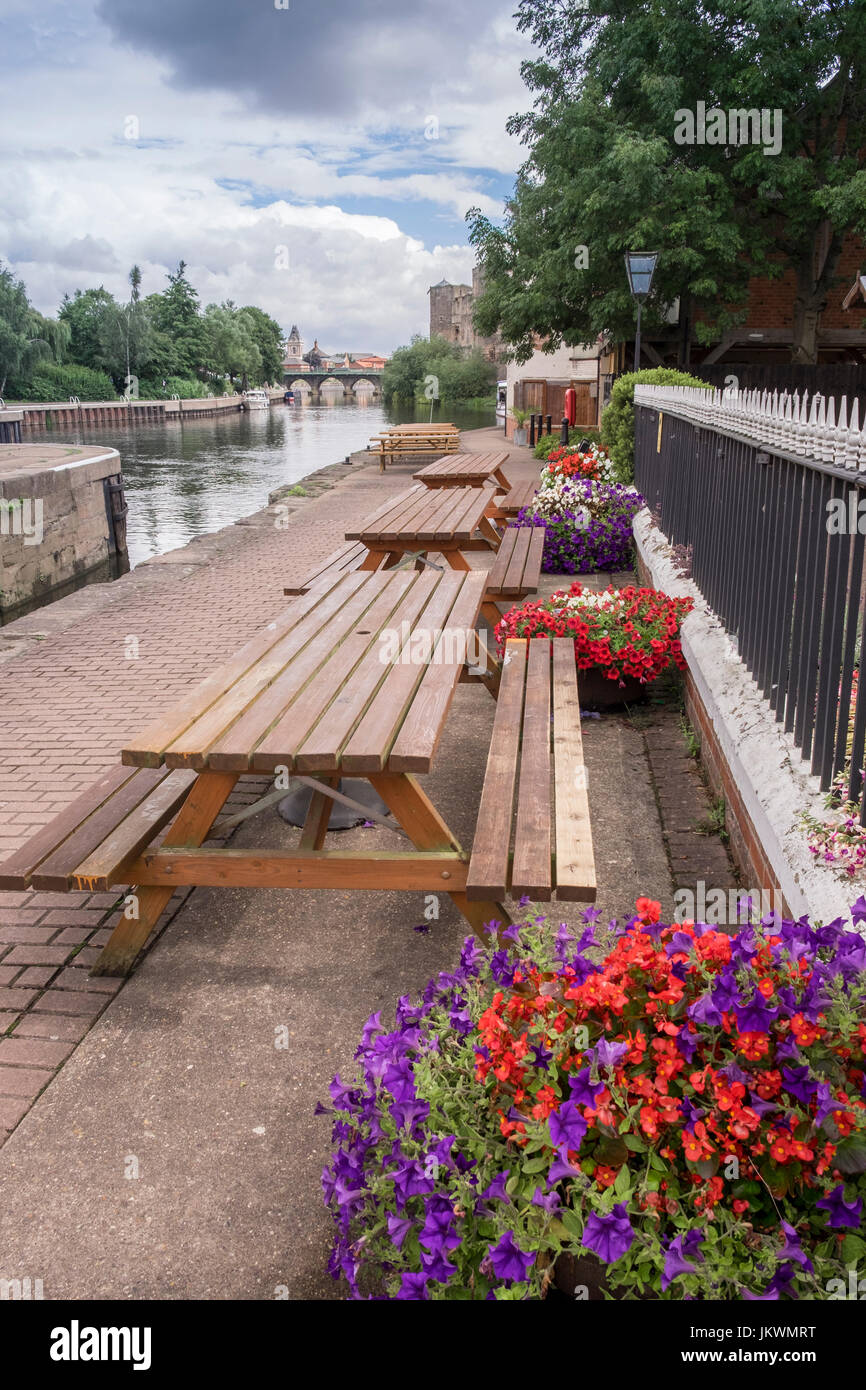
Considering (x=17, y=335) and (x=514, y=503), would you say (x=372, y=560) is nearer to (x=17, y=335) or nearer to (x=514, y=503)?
(x=514, y=503)

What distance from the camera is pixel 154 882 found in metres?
2.99

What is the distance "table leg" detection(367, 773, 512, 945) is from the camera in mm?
2896

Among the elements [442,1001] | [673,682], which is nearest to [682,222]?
[673,682]

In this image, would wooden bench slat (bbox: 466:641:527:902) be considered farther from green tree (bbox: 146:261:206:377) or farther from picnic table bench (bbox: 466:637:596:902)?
green tree (bbox: 146:261:206:377)

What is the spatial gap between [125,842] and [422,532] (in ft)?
11.1

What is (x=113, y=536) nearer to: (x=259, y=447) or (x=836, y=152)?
(x=836, y=152)

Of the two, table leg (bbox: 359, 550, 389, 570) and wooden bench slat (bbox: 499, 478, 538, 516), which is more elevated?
wooden bench slat (bbox: 499, 478, 538, 516)

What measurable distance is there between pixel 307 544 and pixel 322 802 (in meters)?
8.62

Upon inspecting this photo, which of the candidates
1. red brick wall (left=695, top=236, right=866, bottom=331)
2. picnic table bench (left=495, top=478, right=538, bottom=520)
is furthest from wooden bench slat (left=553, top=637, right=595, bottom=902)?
red brick wall (left=695, top=236, right=866, bottom=331)

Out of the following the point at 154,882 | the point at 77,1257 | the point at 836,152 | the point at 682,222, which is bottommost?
the point at 77,1257

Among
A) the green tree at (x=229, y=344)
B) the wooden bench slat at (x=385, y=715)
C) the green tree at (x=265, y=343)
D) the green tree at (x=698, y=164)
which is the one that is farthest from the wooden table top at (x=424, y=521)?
the green tree at (x=265, y=343)

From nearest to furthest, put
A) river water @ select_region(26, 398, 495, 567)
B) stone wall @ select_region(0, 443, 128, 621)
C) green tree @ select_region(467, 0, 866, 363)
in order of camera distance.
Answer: stone wall @ select_region(0, 443, 128, 621)
green tree @ select_region(467, 0, 866, 363)
river water @ select_region(26, 398, 495, 567)

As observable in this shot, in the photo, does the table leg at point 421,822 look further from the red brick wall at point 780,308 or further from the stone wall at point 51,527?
the red brick wall at point 780,308

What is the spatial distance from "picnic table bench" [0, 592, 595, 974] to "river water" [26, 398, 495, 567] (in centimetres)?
1465
